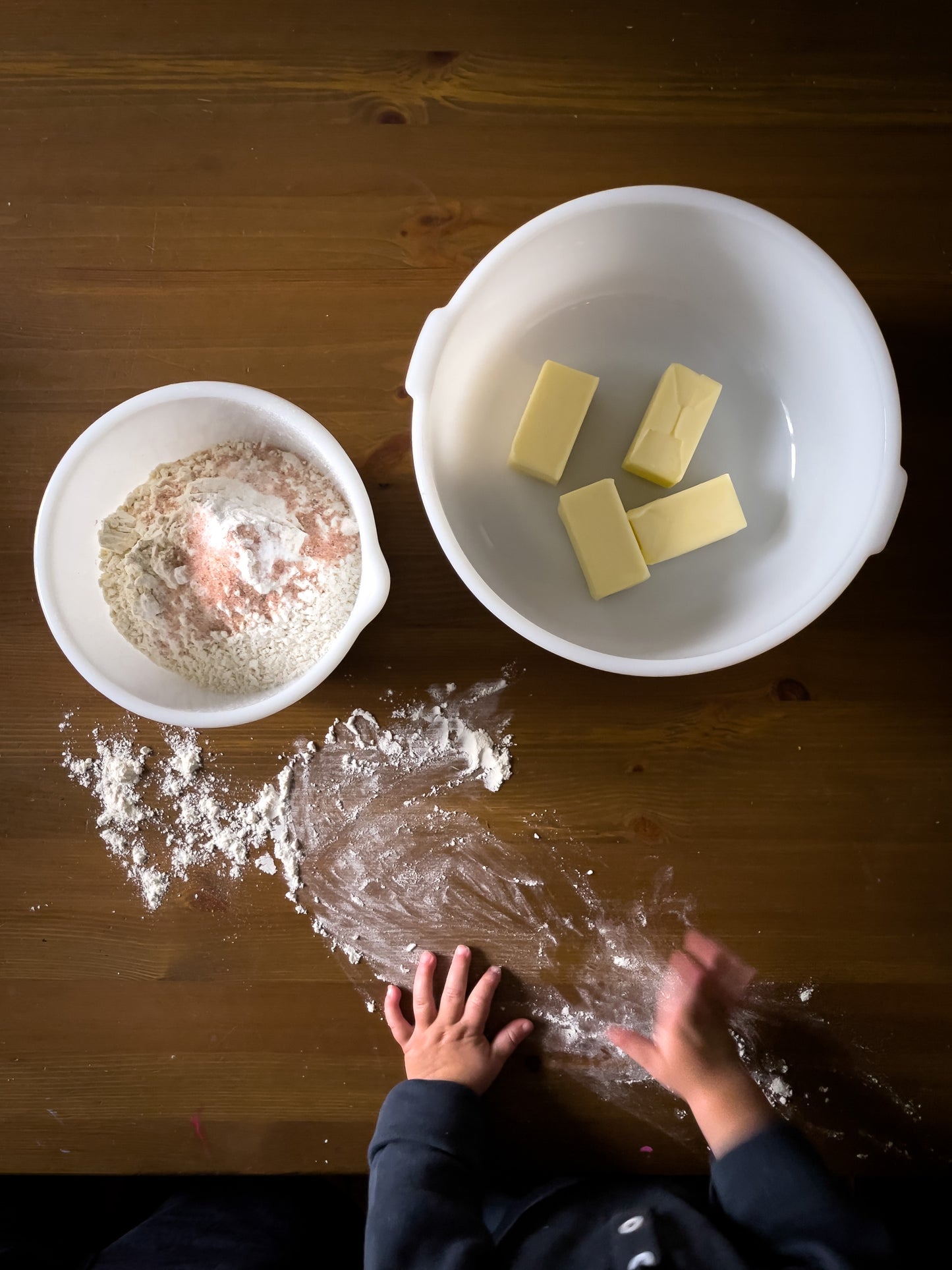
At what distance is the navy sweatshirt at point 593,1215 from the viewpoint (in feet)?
2.28

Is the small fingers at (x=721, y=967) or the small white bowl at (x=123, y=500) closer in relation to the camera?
the small white bowl at (x=123, y=500)

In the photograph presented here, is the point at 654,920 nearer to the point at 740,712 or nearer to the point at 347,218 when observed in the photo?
the point at 740,712

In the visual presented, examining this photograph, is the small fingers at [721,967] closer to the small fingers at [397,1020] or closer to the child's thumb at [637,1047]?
the child's thumb at [637,1047]

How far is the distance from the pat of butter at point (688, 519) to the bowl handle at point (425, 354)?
224 mm

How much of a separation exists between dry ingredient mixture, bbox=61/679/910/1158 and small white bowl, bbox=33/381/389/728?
101 mm

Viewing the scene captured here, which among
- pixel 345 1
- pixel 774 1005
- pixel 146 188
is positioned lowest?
pixel 774 1005

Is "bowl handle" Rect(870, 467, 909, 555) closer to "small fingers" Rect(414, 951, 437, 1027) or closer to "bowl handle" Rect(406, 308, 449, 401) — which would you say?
"bowl handle" Rect(406, 308, 449, 401)

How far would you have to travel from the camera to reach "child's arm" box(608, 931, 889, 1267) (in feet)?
2.29

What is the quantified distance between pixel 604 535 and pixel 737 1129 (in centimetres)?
55

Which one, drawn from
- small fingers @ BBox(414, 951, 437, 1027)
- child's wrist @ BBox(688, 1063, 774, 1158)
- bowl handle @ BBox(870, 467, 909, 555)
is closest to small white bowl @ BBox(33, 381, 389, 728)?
small fingers @ BBox(414, 951, 437, 1027)

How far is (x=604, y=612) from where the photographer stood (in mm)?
749

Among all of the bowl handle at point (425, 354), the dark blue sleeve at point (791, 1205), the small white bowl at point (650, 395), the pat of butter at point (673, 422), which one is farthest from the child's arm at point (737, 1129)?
the bowl handle at point (425, 354)

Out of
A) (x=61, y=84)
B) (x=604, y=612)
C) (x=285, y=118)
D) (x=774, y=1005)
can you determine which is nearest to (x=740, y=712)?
(x=604, y=612)

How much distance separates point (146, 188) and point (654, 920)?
0.84 m
